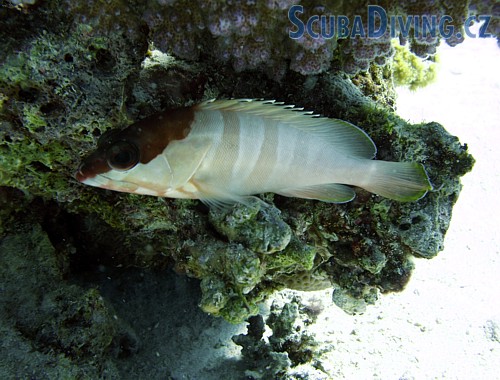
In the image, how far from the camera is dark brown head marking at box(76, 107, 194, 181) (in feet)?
7.55

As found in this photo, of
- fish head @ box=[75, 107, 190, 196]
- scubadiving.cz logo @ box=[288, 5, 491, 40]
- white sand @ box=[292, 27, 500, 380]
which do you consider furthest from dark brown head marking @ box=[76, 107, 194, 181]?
white sand @ box=[292, 27, 500, 380]

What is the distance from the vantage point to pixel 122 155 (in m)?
2.30

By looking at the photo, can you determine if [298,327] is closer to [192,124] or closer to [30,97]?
[192,124]

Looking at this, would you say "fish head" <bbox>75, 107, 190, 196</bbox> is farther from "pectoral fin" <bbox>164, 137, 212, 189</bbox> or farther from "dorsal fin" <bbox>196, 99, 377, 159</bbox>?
"dorsal fin" <bbox>196, 99, 377, 159</bbox>

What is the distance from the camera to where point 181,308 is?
169 inches

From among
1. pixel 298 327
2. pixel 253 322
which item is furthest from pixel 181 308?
pixel 298 327

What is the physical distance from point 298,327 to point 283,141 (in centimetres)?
236

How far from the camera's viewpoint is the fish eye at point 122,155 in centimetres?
229

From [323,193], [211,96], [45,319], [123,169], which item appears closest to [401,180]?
[323,193]

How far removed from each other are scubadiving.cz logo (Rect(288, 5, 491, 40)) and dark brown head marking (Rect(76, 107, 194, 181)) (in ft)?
3.54

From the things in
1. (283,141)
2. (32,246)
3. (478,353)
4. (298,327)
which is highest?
(283,141)

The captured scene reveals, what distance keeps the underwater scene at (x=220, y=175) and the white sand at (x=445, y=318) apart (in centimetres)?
4

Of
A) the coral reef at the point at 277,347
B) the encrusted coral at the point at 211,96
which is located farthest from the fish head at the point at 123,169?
the coral reef at the point at 277,347

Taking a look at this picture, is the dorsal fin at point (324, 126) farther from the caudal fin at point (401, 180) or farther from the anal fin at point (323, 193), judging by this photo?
the anal fin at point (323, 193)
